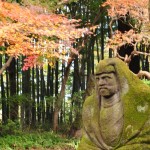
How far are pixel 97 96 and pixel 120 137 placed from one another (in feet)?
1.97

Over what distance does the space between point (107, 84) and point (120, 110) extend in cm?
36

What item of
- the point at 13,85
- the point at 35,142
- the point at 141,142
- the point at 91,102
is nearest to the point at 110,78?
the point at 91,102

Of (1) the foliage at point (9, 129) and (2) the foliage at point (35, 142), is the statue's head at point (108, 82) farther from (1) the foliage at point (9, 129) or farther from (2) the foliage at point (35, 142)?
(1) the foliage at point (9, 129)

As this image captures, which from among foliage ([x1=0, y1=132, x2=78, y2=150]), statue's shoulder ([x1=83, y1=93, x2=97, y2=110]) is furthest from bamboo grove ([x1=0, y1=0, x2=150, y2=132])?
statue's shoulder ([x1=83, y1=93, x2=97, y2=110])

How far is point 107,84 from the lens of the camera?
14.1 feet

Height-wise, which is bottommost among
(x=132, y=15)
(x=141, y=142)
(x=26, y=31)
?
(x=141, y=142)

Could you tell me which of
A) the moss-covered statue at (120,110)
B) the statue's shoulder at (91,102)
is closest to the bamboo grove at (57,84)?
the statue's shoulder at (91,102)

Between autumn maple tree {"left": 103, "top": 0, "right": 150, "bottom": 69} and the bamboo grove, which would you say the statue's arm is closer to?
autumn maple tree {"left": 103, "top": 0, "right": 150, "bottom": 69}

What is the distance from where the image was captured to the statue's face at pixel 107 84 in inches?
169

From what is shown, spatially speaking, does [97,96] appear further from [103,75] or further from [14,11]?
[14,11]

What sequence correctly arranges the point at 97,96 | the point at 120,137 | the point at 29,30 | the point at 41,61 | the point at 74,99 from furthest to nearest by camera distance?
the point at 74,99
the point at 41,61
the point at 29,30
the point at 97,96
the point at 120,137

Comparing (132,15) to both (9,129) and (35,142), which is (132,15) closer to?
(35,142)

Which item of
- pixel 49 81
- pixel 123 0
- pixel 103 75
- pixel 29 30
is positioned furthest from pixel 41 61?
pixel 49 81

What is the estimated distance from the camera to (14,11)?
25.2 ft
